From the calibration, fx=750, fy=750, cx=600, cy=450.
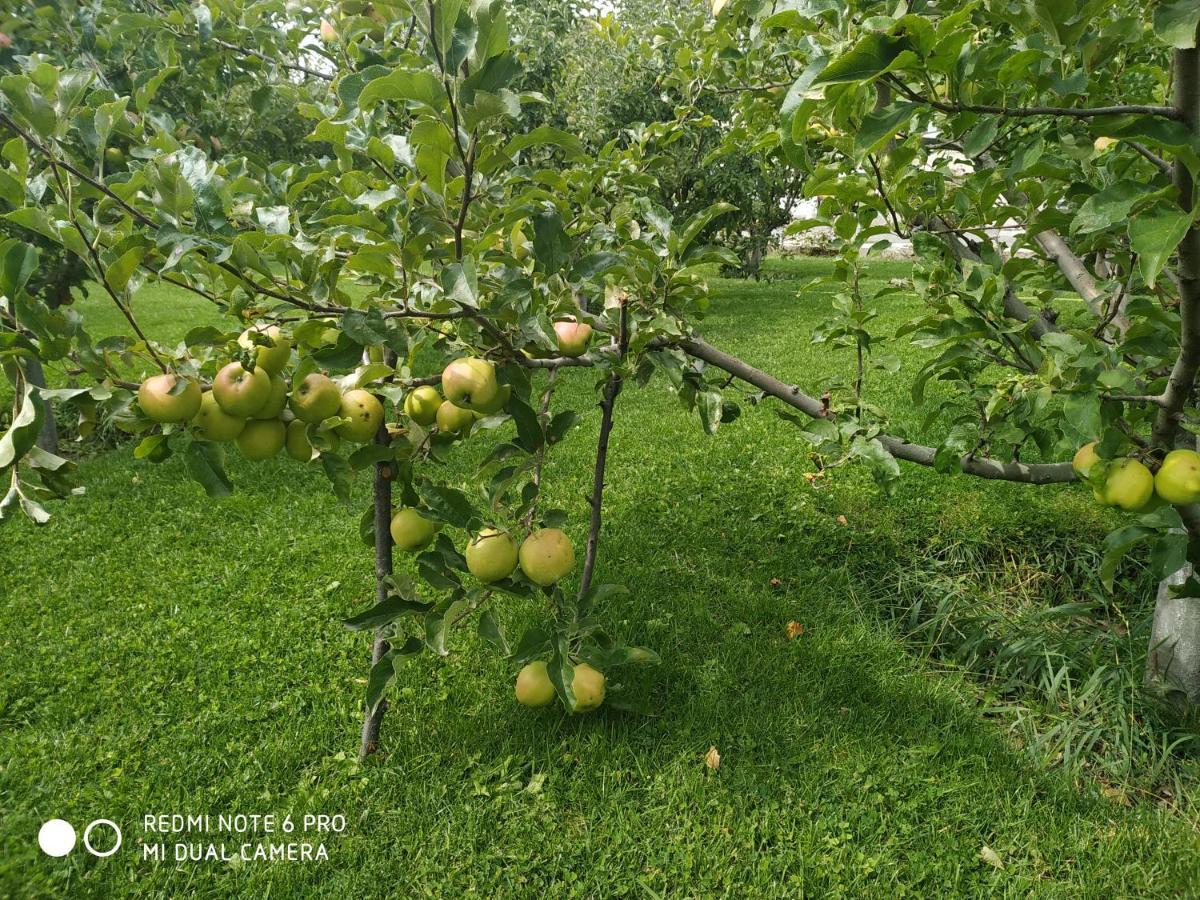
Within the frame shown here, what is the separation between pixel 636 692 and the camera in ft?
8.44

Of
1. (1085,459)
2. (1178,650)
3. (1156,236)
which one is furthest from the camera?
(1178,650)

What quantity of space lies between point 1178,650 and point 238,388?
9.54 ft

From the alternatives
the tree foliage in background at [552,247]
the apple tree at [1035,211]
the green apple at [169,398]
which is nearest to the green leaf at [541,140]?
the tree foliage in background at [552,247]

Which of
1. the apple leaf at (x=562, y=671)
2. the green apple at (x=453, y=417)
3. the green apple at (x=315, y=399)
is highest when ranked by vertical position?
the green apple at (x=315, y=399)

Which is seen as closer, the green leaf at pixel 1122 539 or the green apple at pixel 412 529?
the green leaf at pixel 1122 539

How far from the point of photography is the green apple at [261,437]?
1384mm

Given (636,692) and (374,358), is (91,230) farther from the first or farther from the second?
(636,692)

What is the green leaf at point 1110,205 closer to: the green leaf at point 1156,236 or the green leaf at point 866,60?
the green leaf at point 1156,236

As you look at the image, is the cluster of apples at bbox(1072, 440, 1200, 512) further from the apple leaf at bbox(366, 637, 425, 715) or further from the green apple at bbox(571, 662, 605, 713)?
the apple leaf at bbox(366, 637, 425, 715)

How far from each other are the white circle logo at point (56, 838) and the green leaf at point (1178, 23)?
2.79 metres

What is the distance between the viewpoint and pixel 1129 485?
1.46 m

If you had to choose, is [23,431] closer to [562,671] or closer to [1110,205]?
[562,671]

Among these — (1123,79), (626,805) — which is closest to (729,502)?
(626,805)

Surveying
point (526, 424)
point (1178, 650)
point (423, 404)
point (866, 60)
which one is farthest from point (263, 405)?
point (1178, 650)
